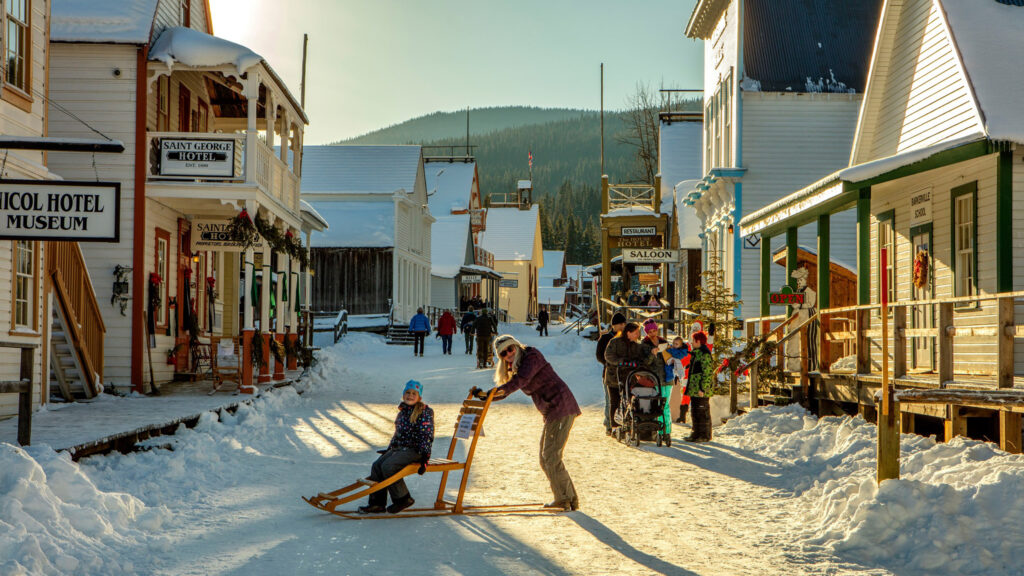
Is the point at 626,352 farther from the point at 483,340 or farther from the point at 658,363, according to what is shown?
the point at 483,340

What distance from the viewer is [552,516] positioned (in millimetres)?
8273

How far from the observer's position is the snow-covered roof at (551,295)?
103m

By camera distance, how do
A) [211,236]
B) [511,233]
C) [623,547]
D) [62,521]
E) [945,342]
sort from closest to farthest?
[62,521], [623,547], [945,342], [211,236], [511,233]

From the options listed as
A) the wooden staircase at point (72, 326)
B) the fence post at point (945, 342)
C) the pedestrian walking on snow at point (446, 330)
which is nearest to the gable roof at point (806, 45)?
the pedestrian walking on snow at point (446, 330)

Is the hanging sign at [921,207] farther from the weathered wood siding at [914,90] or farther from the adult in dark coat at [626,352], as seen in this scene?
the adult in dark coat at [626,352]

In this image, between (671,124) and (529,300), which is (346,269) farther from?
(529,300)

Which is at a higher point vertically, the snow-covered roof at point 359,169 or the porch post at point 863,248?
the snow-covered roof at point 359,169

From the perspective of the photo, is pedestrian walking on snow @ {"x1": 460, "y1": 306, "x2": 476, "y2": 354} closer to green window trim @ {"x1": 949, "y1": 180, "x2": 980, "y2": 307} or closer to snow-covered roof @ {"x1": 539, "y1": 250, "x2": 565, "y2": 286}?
green window trim @ {"x1": 949, "y1": 180, "x2": 980, "y2": 307}

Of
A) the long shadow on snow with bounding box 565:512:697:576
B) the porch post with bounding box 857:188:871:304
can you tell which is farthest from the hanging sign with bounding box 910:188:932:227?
the long shadow on snow with bounding box 565:512:697:576

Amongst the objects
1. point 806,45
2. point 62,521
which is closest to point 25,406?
point 62,521

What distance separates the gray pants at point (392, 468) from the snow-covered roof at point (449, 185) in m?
51.4

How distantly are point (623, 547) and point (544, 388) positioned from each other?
1893mm

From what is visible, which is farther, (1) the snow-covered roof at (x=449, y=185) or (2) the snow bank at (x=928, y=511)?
(1) the snow-covered roof at (x=449, y=185)

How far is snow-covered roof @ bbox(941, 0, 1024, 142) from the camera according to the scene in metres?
12.1
